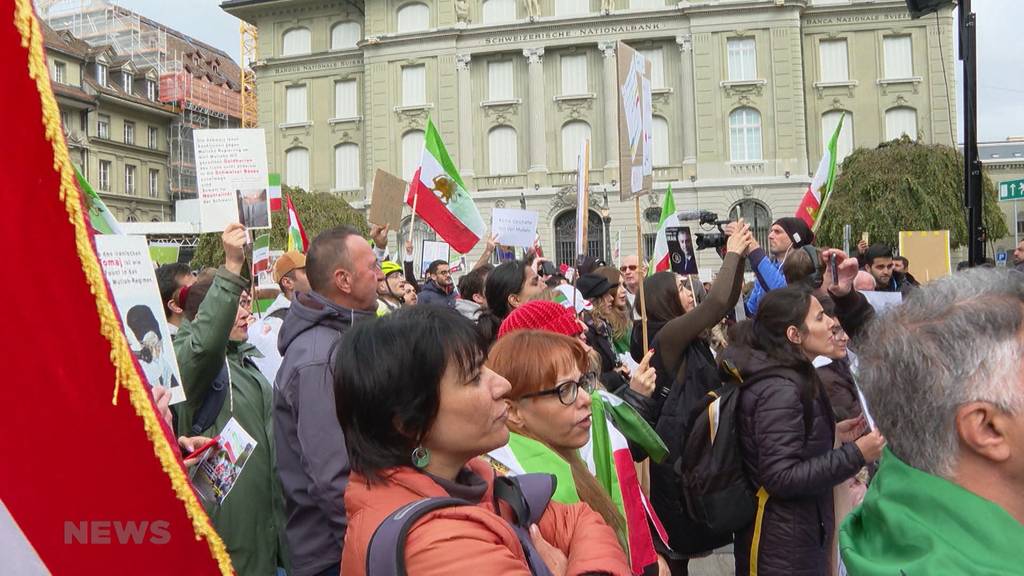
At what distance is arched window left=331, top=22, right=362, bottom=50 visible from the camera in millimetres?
39625

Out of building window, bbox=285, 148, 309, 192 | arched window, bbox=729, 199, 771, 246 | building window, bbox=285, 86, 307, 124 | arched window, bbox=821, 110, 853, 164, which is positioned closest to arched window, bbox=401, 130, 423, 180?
building window, bbox=285, 148, 309, 192

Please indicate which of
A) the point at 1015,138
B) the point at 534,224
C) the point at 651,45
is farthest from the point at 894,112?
the point at 1015,138

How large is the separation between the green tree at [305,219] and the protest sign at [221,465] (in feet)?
104

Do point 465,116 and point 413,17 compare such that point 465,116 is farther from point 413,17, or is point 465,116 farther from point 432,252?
point 432,252

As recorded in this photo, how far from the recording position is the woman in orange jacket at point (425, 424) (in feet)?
5.66

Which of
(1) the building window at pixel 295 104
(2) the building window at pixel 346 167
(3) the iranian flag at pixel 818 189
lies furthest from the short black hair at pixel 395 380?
(1) the building window at pixel 295 104

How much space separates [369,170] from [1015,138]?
159 ft

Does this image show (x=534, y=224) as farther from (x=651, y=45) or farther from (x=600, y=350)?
(x=651, y=45)

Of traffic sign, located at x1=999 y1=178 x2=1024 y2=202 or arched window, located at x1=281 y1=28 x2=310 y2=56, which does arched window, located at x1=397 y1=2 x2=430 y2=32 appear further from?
traffic sign, located at x1=999 y1=178 x2=1024 y2=202

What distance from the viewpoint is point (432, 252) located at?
12.1m

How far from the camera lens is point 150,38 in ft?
181

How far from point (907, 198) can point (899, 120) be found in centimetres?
610

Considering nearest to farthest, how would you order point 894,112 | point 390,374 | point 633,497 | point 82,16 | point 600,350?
point 390,374 < point 633,497 < point 600,350 < point 894,112 < point 82,16

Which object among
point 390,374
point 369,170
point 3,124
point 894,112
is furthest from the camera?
point 369,170
